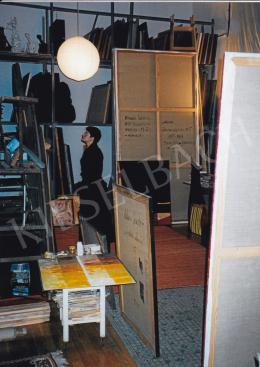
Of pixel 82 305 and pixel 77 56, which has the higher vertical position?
pixel 77 56

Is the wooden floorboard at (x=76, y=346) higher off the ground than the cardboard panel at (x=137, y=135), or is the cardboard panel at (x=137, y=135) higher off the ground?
the cardboard panel at (x=137, y=135)

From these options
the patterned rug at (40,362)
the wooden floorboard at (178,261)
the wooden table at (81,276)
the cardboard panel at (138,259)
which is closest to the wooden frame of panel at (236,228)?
the cardboard panel at (138,259)

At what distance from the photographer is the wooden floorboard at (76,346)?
276 centimetres

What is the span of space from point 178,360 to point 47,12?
5.52 meters

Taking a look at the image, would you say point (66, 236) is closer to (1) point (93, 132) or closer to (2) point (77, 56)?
(1) point (93, 132)

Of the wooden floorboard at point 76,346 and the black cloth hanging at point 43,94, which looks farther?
the black cloth hanging at point 43,94

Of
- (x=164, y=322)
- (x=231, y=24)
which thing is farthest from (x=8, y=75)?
(x=164, y=322)

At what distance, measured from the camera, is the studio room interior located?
2027mm

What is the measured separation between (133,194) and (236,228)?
1023 millimetres

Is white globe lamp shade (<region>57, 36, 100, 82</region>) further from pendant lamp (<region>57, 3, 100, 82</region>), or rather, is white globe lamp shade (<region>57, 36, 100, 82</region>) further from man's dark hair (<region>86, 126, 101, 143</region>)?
man's dark hair (<region>86, 126, 101, 143</region>)

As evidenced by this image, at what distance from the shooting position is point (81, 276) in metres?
2.88

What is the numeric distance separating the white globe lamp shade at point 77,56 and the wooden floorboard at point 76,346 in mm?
3307

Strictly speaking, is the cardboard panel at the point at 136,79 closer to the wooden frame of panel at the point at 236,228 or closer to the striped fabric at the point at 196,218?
the striped fabric at the point at 196,218

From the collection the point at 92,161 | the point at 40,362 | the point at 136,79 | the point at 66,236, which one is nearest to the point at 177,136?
the point at 136,79
